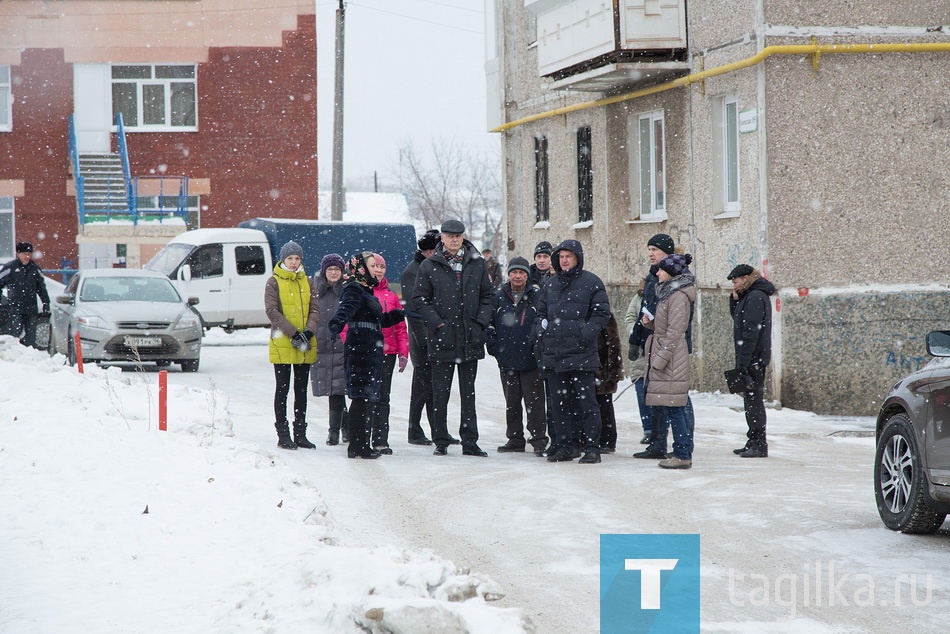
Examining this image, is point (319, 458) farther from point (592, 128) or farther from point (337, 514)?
point (592, 128)

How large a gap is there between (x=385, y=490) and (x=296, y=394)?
244 centimetres

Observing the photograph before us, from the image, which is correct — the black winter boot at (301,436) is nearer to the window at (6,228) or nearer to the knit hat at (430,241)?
the knit hat at (430,241)

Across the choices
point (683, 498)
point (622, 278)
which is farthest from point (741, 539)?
point (622, 278)

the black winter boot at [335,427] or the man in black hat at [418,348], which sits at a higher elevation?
the man in black hat at [418,348]

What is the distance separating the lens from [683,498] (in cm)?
862

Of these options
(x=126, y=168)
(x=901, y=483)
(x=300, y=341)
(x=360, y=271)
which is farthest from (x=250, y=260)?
(x=901, y=483)

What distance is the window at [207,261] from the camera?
2456 cm

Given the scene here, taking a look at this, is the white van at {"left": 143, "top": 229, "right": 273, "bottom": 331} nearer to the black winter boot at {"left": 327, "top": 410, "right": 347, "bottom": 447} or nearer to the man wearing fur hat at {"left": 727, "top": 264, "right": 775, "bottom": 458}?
the black winter boot at {"left": 327, "top": 410, "right": 347, "bottom": 447}

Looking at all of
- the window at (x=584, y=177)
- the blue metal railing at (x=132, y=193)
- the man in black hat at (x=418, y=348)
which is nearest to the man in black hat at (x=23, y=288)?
the man in black hat at (x=418, y=348)

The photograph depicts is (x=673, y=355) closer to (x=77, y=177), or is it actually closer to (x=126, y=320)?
Result: (x=126, y=320)

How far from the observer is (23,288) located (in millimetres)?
17531

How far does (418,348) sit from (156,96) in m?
25.0

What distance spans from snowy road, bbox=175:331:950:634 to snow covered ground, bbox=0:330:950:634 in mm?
22

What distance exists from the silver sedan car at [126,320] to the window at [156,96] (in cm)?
1504
